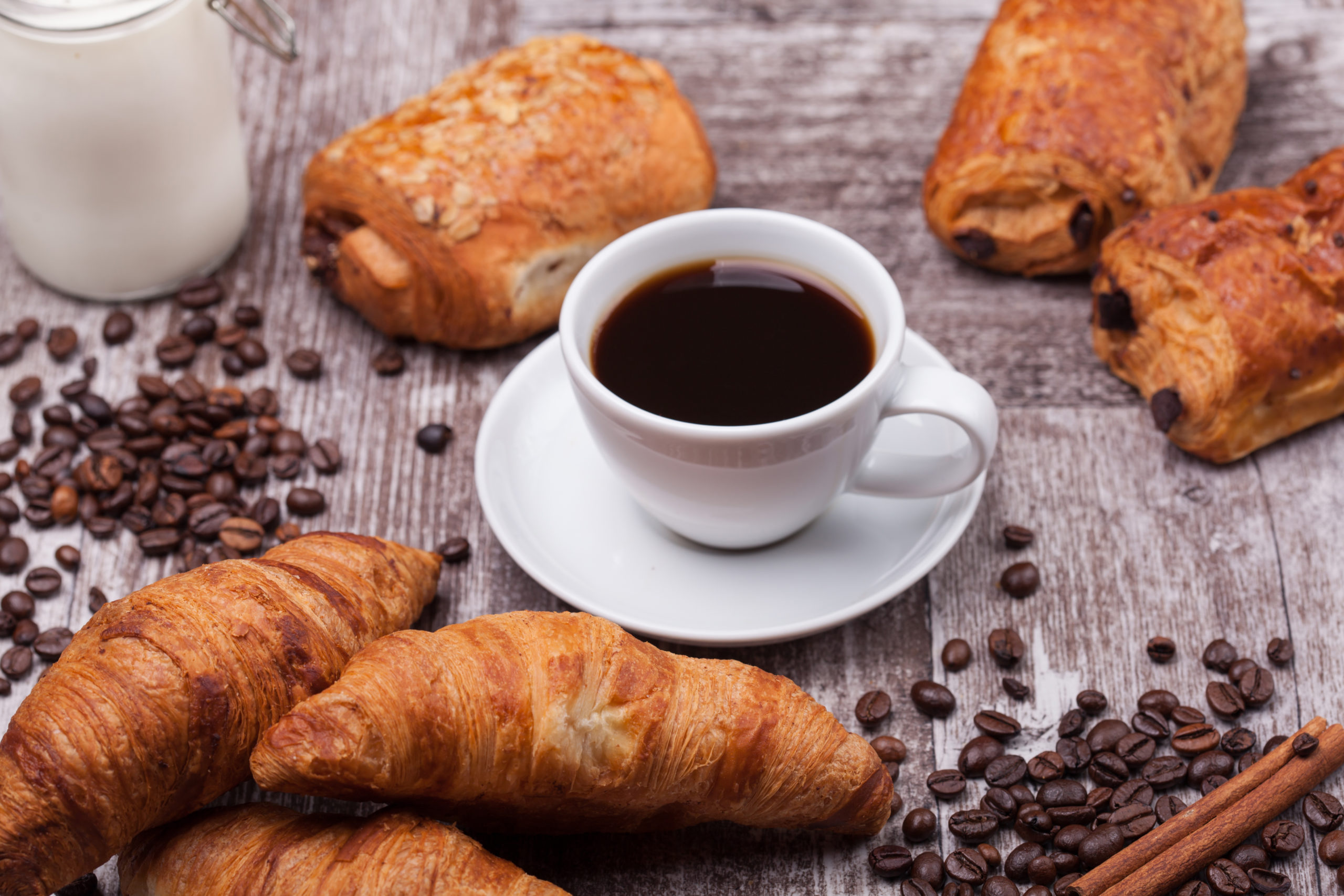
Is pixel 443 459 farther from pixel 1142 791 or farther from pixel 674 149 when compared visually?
pixel 1142 791

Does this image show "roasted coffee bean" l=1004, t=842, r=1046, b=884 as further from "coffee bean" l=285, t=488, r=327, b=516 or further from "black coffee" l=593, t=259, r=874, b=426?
"coffee bean" l=285, t=488, r=327, b=516

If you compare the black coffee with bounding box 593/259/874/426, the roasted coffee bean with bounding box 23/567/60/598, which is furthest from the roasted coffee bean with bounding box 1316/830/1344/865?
the roasted coffee bean with bounding box 23/567/60/598

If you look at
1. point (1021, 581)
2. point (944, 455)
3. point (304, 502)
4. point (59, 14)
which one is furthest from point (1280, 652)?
point (59, 14)

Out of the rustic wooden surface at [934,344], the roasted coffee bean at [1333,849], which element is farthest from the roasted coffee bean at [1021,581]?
the roasted coffee bean at [1333,849]

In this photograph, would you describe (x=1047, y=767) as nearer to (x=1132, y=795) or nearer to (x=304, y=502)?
(x=1132, y=795)

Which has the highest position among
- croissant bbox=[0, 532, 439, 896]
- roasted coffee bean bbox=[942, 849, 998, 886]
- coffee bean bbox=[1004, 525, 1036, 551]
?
croissant bbox=[0, 532, 439, 896]
